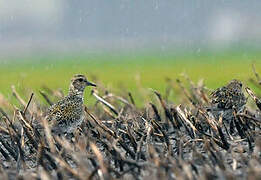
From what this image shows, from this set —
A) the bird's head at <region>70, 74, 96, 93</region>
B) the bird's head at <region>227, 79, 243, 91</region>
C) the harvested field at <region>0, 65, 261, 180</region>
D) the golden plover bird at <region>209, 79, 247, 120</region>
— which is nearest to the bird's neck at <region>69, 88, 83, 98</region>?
the bird's head at <region>70, 74, 96, 93</region>

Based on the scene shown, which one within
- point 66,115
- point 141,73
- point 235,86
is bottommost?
point 235,86

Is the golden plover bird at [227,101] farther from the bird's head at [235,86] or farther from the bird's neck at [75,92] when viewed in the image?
the bird's neck at [75,92]

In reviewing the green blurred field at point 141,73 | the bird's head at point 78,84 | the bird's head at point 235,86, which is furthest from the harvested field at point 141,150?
the green blurred field at point 141,73

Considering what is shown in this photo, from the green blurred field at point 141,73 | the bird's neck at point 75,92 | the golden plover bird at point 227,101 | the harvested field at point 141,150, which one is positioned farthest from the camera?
the green blurred field at point 141,73

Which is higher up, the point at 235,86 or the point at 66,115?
the point at 66,115

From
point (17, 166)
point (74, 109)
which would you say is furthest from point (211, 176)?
point (74, 109)

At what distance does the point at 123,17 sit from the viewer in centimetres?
11556

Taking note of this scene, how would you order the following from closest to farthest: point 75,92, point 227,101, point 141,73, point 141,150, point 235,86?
1. point 141,150
2. point 227,101
3. point 75,92
4. point 235,86
5. point 141,73

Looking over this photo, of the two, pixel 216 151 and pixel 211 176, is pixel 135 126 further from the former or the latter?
pixel 211 176

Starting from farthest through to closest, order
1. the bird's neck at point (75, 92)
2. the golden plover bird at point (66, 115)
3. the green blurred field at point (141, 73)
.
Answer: the green blurred field at point (141, 73), the bird's neck at point (75, 92), the golden plover bird at point (66, 115)

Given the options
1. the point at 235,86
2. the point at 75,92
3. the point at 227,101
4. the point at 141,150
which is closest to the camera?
the point at 141,150

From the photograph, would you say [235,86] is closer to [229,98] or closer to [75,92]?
[229,98]

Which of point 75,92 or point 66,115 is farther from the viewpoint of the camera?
point 75,92

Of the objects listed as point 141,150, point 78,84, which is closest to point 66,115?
point 78,84
